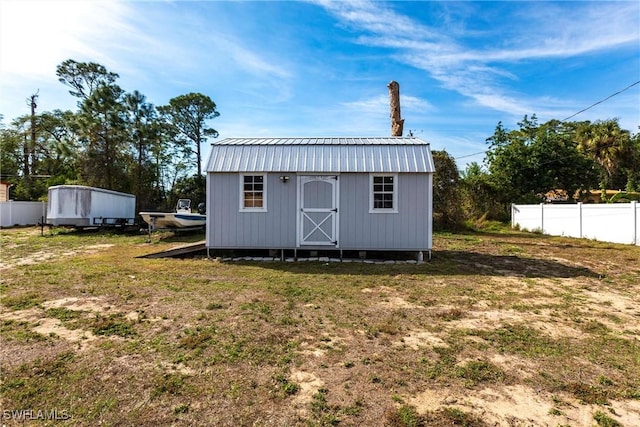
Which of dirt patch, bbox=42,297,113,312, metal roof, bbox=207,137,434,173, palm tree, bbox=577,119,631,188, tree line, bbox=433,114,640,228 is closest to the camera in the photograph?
dirt patch, bbox=42,297,113,312

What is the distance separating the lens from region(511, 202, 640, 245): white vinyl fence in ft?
38.5

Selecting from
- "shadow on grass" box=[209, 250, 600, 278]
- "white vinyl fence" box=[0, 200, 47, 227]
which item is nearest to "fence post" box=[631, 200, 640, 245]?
"shadow on grass" box=[209, 250, 600, 278]

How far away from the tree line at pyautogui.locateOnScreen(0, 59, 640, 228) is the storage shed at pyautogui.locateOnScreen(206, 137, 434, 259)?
9495 mm

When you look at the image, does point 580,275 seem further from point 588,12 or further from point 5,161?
point 5,161

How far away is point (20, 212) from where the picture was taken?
2042 centimetres

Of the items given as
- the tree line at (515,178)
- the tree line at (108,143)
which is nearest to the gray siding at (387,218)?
the tree line at (515,178)

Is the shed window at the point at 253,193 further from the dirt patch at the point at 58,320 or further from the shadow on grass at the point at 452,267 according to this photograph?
the dirt patch at the point at 58,320

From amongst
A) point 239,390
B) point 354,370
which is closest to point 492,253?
point 354,370

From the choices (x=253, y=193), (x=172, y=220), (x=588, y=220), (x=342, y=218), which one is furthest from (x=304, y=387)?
(x=588, y=220)

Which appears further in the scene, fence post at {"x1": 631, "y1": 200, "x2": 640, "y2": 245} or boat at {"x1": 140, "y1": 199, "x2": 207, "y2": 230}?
boat at {"x1": 140, "y1": 199, "x2": 207, "y2": 230}

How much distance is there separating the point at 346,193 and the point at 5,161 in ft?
103

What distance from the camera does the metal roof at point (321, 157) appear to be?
8.56 meters

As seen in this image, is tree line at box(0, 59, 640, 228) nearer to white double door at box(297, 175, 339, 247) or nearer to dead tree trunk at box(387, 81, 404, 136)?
dead tree trunk at box(387, 81, 404, 136)

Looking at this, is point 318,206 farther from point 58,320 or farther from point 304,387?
point 304,387
